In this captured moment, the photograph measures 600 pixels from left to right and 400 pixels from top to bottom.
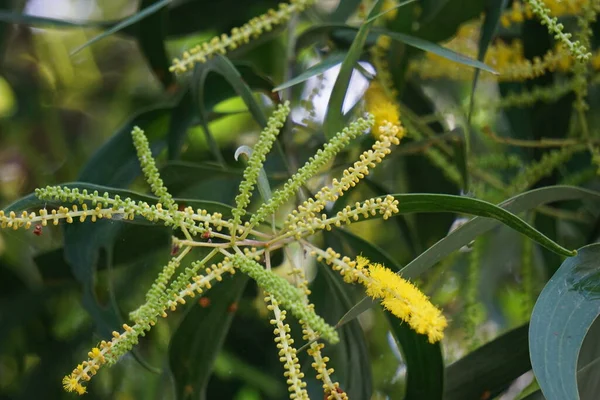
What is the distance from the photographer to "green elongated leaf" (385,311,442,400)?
78cm

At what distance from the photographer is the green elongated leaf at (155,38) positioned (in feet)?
3.51

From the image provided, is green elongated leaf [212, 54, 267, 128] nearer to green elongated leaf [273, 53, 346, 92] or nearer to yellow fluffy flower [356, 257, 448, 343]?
green elongated leaf [273, 53, 346, 92]

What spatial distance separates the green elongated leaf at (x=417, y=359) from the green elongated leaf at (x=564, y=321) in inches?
6.5

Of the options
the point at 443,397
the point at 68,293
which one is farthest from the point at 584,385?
the point at 68,293

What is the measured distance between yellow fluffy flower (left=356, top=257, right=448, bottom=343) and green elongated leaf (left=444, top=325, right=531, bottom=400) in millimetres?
251

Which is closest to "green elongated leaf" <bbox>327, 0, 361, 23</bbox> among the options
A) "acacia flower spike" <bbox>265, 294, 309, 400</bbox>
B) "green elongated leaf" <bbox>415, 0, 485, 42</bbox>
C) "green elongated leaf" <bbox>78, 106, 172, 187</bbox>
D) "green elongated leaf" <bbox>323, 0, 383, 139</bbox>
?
"green elongated leaf" <bbox>415, 0, 485, 42</bbox>

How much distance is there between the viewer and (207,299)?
33.4 inches

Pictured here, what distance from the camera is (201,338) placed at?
33.6 inches

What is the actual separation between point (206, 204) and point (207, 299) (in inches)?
6.4

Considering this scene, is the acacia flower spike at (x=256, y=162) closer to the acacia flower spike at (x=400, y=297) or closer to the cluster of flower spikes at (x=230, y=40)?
the acacia flower spike at (x=400, y=297)

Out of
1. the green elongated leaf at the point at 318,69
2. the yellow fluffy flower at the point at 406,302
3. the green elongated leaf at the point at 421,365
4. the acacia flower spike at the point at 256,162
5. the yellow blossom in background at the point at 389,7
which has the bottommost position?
the green elongated leaf at the point at 421,365

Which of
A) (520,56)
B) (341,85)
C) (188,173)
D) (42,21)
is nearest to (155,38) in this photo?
(42,21)

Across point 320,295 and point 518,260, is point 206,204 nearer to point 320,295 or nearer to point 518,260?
point 320,295

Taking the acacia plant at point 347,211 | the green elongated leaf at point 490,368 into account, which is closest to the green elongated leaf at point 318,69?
the acacia plant at point 347,211
